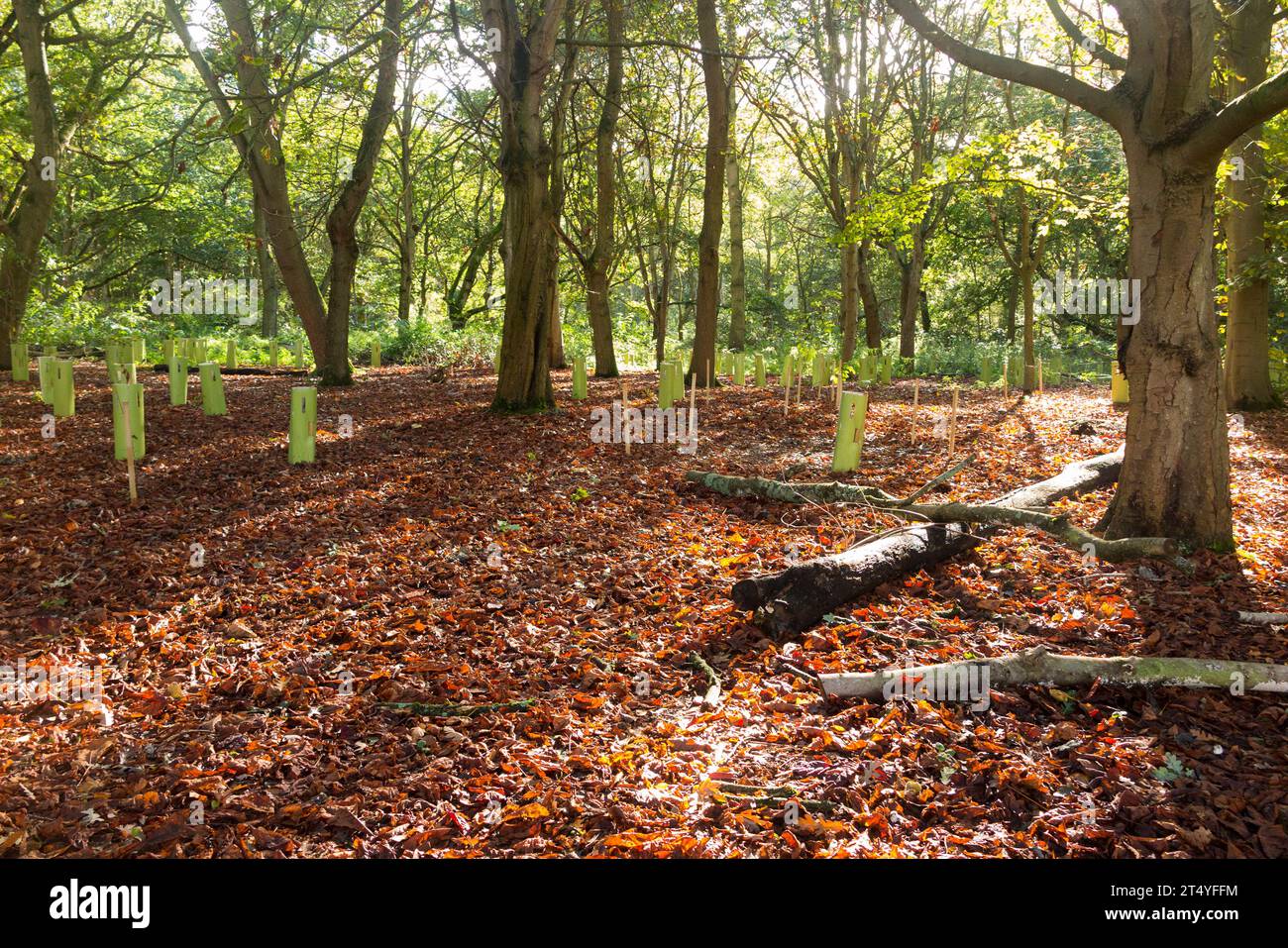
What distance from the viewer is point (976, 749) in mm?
2957

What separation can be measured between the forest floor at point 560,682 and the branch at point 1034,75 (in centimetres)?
273

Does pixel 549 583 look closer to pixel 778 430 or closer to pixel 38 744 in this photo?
pixel 38 744

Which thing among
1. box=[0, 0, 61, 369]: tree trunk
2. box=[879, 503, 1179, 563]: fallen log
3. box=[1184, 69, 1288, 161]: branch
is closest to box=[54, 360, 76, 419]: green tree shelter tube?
box=[0, 0, 61, 369]: tree trunk

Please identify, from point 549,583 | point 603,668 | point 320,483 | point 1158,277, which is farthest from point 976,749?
point 320,483

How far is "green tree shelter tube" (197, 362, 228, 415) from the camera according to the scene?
912 cm

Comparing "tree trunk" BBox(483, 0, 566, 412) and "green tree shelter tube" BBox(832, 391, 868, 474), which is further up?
"tree trunk" BBox(483, 0, 566, 412)

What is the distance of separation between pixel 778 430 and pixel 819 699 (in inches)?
261

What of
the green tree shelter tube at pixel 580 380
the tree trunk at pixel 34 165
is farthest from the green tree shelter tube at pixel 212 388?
the tree trunk at pixel 34 165

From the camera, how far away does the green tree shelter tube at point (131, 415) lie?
6363mm

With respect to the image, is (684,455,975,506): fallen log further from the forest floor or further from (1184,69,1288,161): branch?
(1184,69,1288,161): branch

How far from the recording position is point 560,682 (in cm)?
361

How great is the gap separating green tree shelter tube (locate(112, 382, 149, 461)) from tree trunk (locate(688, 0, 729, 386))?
768 cm

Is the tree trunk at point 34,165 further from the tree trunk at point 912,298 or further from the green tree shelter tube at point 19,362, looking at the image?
the tree trunk at point 912,298

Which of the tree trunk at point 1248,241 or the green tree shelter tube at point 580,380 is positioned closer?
the tree trunk at point 1248,241
